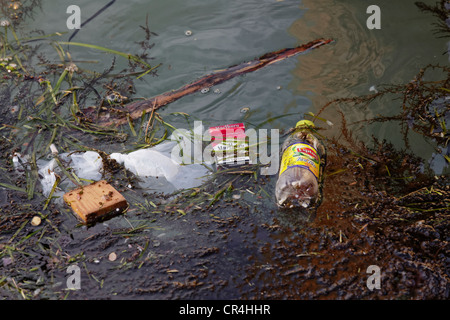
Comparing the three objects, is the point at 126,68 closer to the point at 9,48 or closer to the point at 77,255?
the point at 9,48

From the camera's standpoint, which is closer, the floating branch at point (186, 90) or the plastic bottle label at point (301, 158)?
the plastic bottle label at point (301, 158)

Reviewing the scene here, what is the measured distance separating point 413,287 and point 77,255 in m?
2.31

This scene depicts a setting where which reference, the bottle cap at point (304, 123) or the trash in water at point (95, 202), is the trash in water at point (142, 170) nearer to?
the trash in water at point (95, 202)

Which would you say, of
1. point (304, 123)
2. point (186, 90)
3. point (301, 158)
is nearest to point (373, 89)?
point (304, 123)

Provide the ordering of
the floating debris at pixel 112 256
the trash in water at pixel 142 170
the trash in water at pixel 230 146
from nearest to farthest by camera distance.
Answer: the floating debris at pixel 112 256 → the trash in water at pixel 142 170 → the trash in water at pixel 230 146

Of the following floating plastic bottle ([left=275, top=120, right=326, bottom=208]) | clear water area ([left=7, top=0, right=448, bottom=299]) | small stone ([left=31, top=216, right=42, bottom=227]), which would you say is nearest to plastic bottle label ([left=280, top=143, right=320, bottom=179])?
floating plastic bottle ([left=275, top=120, right=326, bottom=208])

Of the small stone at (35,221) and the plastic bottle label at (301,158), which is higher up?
the plastic bottle label at (301,158)

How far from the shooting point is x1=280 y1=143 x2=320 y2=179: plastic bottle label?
126 inches

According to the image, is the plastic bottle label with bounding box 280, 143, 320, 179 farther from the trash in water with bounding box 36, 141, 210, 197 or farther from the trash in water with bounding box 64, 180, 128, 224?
the trash in water with bounding box 64, 180, 128, 224

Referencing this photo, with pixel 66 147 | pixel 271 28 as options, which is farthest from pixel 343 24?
pixel 66 147

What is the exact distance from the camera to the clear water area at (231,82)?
9.00 feet

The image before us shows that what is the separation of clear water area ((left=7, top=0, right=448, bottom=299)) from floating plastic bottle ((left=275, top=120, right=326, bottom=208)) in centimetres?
15

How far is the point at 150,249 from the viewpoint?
9.52ft

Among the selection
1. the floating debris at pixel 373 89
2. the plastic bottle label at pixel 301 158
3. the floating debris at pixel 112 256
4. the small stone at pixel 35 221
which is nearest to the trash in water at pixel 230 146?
the plastic bottle label at pixel 301 158
